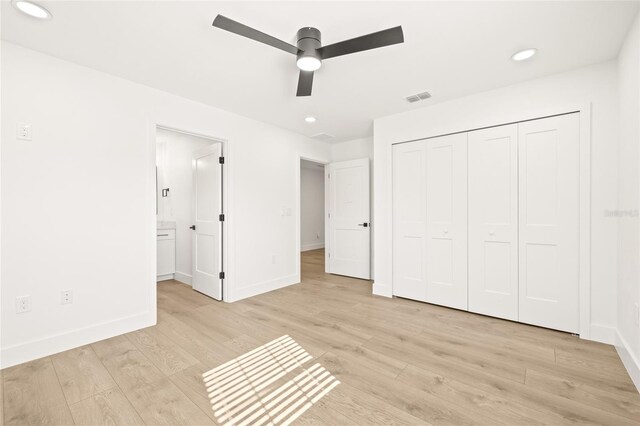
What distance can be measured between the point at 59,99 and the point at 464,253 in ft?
13.9

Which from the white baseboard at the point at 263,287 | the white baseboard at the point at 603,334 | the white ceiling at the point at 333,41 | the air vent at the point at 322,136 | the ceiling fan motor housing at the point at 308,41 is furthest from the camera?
the air vent at the point at 322,136

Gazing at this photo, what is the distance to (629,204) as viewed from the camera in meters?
2.04

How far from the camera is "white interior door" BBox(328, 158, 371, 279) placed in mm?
4691

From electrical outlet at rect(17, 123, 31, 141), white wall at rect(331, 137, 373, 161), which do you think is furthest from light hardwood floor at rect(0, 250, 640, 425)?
white wall at rect(331, 137, 373, 161)

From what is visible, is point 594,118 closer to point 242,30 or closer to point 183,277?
point 242,30

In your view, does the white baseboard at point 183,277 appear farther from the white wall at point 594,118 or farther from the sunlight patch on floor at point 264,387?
the white wall at point 594,118

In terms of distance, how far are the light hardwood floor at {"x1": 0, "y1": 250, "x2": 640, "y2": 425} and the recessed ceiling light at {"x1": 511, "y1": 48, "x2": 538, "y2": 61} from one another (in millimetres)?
2471

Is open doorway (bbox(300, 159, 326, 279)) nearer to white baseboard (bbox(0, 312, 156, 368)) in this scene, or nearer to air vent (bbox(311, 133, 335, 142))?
air vent (bbox(311, 133, 335, 142))

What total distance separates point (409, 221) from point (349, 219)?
4.70ft

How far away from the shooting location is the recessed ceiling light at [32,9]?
5.57 feet

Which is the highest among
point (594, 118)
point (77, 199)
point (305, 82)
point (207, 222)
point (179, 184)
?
point (305, 82)

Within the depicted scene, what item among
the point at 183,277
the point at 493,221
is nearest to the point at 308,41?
the point at 493,221

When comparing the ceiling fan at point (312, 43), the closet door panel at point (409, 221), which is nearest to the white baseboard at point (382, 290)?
the closet door panel at point (409, 221)

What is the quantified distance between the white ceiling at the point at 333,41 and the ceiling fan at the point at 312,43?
0.10 metres
